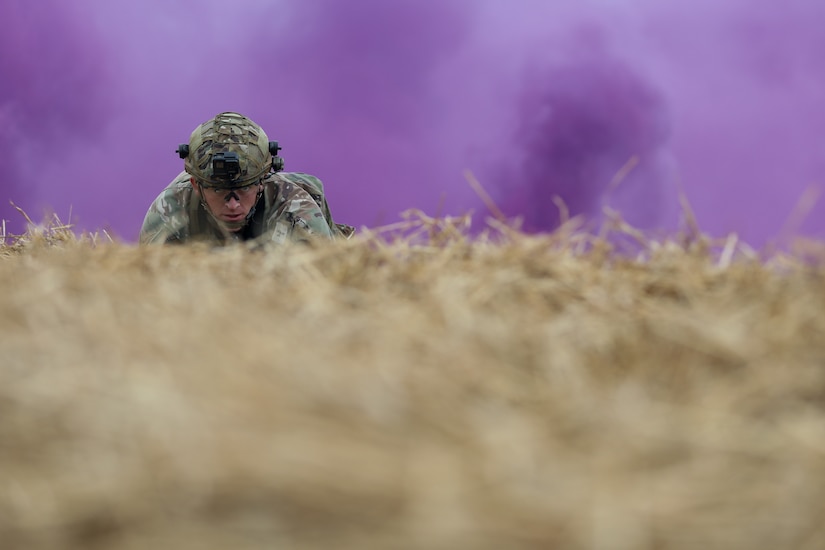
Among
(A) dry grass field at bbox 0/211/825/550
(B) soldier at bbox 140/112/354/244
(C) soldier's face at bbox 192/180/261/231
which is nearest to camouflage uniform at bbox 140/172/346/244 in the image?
(B) soldier at bbox 140/112/354/244

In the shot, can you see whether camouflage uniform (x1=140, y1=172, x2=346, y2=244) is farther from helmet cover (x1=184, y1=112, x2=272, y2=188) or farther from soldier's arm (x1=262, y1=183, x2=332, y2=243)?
helmet cover (x1=184, y1=112, x2=272, y2=188)

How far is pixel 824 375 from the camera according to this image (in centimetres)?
158

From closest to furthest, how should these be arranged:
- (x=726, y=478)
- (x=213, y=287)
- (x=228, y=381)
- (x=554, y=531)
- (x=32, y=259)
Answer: (x=554, y=531), (x=726, y=478), (x=228, y=381), (x=213, y=287), (x=32, y=259)

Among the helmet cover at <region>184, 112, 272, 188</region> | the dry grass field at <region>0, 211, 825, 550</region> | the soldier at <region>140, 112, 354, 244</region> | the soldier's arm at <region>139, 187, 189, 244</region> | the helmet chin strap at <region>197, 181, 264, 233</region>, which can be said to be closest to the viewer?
the dry grass field at <region>0, 211, 825, 550</region>

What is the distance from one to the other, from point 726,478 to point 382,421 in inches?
21.3

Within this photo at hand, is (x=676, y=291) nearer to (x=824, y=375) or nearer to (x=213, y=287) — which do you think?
(x=824, y=375)

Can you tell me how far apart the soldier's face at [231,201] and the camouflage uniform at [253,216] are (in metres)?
0.15

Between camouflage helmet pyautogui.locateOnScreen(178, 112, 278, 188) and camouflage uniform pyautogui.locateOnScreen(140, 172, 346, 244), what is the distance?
1.04ft

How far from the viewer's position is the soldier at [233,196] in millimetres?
4621

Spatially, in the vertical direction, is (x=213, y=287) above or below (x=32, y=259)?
below

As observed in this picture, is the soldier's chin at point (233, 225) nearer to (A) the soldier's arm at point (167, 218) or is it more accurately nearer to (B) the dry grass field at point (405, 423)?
(A) the soldier's arm at point (167, 218)

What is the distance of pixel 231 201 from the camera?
4715 millimetres

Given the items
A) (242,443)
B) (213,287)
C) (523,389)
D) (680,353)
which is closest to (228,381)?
(242,443)

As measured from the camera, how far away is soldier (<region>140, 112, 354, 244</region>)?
462 cm
